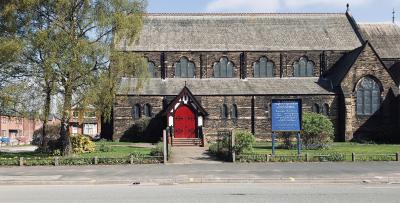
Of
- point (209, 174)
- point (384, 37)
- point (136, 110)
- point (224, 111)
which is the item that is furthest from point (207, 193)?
point (384, 37)

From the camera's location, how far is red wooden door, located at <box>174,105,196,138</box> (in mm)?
43031

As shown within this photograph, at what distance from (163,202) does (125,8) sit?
Answer: 19.1 m

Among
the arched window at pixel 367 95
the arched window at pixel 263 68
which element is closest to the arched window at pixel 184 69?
the arched window at pixel 263 68

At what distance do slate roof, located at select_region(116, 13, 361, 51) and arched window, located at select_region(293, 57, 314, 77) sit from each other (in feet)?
4.13

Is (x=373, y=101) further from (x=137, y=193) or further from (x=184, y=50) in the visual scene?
(x=137, y=193)

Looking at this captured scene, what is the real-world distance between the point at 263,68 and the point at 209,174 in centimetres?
2957

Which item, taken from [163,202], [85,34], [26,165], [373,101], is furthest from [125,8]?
[373,101]

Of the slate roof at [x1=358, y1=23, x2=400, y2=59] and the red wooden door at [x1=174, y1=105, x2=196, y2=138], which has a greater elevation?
the slate roof at [x1=358, y1=23, x2=400, y2=59]

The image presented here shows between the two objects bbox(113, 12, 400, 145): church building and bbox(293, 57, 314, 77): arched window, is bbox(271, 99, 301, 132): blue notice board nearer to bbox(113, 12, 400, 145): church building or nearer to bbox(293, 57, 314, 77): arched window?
bbox(113, 12, 400, 145): church building

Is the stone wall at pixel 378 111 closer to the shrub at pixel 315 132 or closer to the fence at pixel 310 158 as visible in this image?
the shrub at pixel 315 132

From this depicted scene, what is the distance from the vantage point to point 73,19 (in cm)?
2886

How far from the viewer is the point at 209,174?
19.9m

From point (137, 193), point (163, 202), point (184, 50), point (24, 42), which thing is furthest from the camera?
point (184, 50)

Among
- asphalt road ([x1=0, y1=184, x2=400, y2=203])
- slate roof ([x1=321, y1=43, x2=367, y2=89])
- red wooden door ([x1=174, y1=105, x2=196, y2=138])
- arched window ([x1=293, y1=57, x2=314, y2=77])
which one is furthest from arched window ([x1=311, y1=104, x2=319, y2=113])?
asphalt road ([x1=0, y1=184, x2=400, y2=203])
